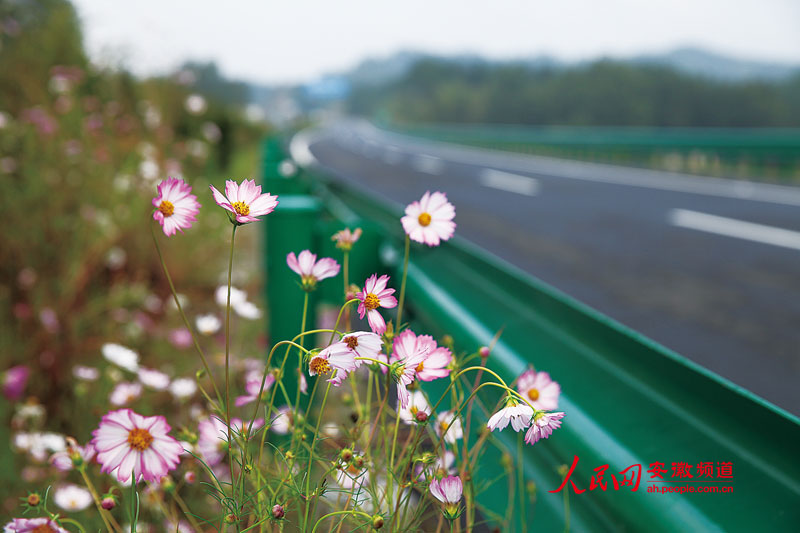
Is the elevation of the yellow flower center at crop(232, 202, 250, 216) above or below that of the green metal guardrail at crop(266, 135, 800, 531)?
above

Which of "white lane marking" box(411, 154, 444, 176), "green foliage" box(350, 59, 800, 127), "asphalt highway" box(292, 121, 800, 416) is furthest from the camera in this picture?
"green foliage" box(350, 59, 800, 127)

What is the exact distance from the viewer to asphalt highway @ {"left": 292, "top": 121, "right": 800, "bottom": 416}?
4703mm

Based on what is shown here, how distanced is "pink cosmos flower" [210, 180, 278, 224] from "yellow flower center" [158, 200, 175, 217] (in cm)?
8

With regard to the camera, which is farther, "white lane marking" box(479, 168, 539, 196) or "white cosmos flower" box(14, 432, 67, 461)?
"white lane marking" box(479, 168, 539, 196)

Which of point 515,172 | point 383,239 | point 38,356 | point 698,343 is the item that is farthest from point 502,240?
point 515,172

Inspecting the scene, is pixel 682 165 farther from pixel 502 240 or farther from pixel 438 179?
pixel 502 240

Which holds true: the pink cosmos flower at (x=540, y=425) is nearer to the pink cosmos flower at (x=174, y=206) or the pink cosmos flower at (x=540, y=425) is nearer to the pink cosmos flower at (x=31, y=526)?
the pink cosmos flower at (x=174, y=206)

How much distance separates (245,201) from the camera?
751 millimetres

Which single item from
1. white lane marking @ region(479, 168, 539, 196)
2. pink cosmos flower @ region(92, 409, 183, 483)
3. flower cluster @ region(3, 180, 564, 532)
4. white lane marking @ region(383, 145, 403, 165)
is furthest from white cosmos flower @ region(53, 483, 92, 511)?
white lane marking @ region(383, 145, 403, 165)

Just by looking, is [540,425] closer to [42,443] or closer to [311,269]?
[311,269]

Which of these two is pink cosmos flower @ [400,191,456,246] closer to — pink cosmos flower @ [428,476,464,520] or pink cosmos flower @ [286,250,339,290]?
pink cosmos flower @ [286,250,339,290]

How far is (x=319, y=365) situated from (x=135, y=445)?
0.75 feet

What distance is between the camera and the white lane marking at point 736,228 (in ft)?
27.3

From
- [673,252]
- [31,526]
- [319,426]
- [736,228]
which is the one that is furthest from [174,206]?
[736,228]
